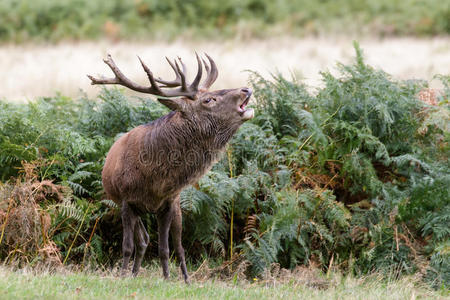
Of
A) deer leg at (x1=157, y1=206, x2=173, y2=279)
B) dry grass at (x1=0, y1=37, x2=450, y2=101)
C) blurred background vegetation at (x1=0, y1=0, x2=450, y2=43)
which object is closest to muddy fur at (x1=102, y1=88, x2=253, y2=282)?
deer leg at (x1=157, y1=206, x2=173, y2=279)

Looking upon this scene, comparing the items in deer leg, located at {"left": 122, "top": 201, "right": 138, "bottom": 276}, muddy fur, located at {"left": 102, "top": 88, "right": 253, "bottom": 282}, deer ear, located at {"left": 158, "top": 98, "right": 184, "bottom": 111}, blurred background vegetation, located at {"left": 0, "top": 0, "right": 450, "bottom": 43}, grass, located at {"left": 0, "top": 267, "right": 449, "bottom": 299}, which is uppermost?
blurred background vegetation, located at {"left": 0, "top": 0, "right": 450, "bottom": 43}

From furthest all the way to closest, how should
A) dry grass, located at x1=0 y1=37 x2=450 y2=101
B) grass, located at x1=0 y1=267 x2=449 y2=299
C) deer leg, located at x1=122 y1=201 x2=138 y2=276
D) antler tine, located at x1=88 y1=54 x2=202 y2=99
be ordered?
dry grass, located at x1=0 y1=37 x2=450 y2=101 → deer leg, located at x1=122 y1=201 x2=138 y2=276 → antler tine, located at x1=88 y1=54 x2=202 y2=99 → grass, located at x1=0 y1=267 x2=449 y2=299

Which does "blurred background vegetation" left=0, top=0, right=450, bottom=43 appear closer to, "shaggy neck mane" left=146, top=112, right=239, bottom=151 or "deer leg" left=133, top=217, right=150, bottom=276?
"deer leg" left=133, top=217, right=150, bottom=276

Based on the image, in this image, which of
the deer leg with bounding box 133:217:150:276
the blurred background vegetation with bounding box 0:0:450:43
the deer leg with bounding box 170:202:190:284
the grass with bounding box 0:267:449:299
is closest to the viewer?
the grass with bounding box 0:267:449:299

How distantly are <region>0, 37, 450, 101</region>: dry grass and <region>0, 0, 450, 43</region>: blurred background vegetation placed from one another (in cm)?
113

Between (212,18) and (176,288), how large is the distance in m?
19.2

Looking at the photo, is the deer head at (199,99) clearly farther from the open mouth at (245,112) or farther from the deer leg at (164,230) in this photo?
the deer leg at (164,230)

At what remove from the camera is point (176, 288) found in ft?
21.6

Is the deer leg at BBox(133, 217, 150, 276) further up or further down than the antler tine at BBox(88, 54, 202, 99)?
further down

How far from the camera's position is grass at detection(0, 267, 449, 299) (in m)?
6.09

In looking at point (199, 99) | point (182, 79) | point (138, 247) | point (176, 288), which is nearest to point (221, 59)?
point (138, 247)

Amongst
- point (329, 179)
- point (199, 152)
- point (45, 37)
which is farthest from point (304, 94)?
point (45, 37)

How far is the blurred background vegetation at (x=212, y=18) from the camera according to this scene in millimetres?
22938

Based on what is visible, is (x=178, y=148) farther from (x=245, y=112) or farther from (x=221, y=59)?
(x=221, y=59)
